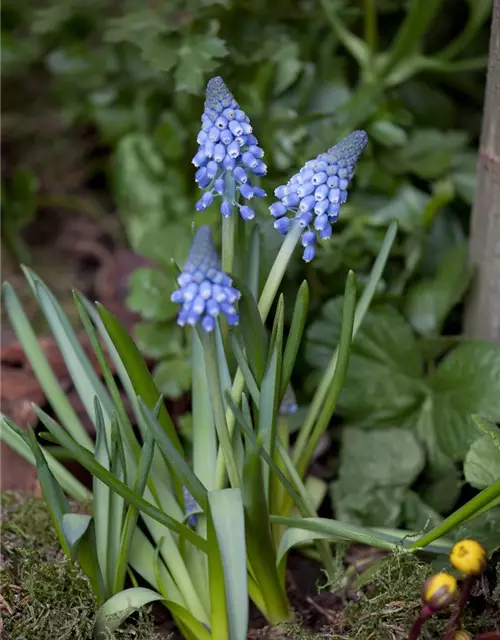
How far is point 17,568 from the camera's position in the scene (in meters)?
0.98

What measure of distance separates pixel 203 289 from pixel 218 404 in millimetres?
173

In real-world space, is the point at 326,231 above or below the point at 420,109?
above

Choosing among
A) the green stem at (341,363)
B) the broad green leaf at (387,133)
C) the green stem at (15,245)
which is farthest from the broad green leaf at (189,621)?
the green stem at (15,245)

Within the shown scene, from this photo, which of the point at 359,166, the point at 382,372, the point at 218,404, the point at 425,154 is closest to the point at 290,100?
the point at 359,166

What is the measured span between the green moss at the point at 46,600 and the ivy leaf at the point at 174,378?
13.8 inches

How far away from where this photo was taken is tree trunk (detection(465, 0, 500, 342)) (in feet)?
3.75

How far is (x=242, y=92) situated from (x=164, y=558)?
846 mm

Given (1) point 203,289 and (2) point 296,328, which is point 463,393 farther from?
(1) point 203,289

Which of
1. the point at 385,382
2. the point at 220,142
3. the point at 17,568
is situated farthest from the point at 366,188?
the point at 17,568

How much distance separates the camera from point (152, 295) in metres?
1.34

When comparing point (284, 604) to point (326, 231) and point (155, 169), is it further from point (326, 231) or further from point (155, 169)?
point (155, 169)

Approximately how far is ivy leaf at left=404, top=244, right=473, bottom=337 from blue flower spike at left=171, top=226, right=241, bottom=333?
0.66 metres

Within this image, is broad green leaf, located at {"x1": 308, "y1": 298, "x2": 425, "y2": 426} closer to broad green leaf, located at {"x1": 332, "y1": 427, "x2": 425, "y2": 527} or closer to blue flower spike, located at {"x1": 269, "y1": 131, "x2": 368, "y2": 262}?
broad green leaf, located at {"x1": 332, "y1": 427, "x2": 425, "y2": 527}

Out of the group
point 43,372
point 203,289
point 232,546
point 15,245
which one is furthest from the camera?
point 15,245
